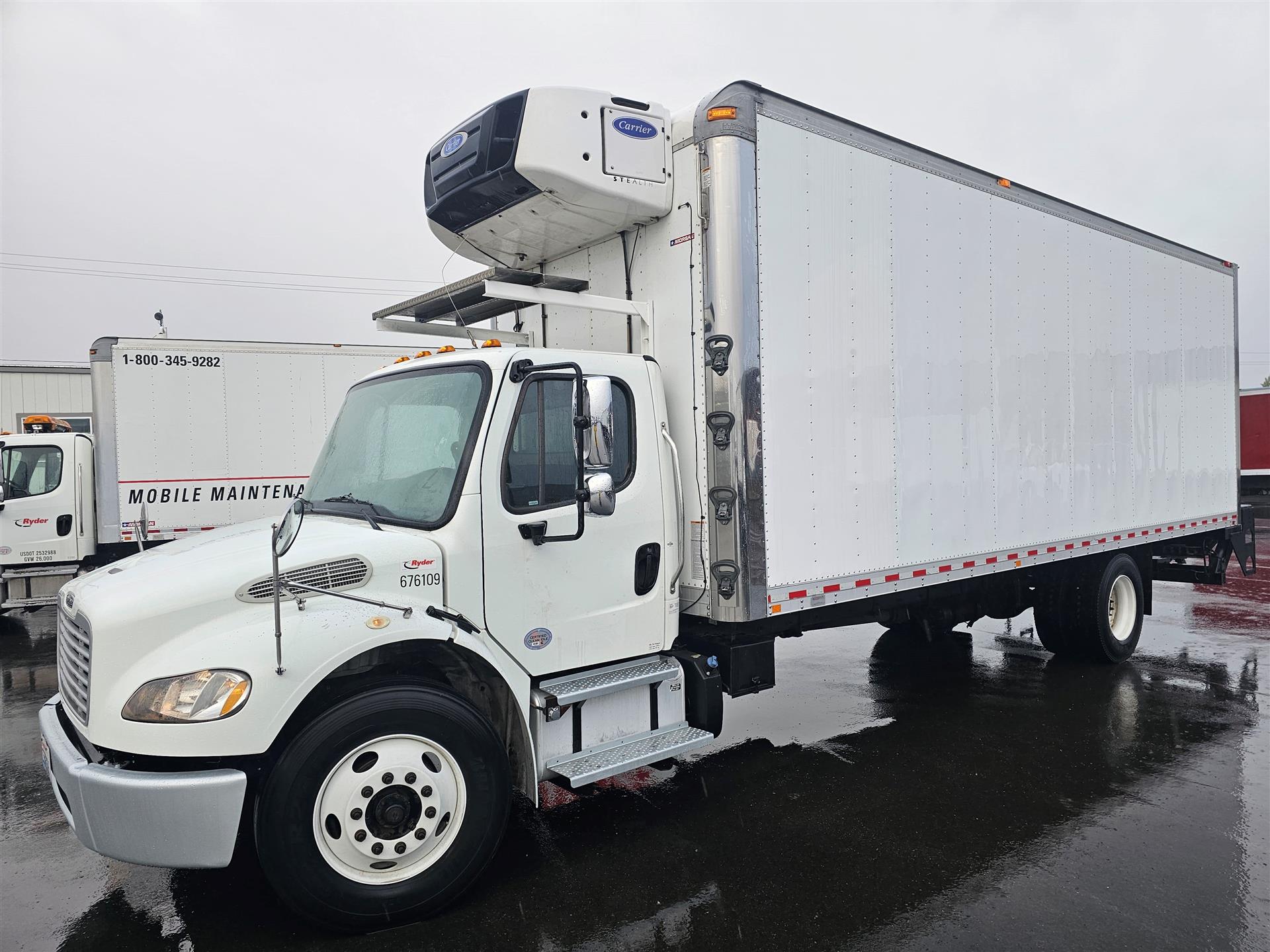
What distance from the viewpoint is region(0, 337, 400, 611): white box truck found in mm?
10602

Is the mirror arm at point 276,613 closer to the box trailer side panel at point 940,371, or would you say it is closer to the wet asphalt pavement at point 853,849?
the wet asphalt pavement at point 853,849

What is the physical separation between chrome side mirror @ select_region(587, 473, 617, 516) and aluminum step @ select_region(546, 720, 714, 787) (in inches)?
50.8

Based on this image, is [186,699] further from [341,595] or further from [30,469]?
[30,469]

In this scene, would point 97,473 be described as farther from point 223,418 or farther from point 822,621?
point 822,621

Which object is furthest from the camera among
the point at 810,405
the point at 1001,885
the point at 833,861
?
the point at 810,405

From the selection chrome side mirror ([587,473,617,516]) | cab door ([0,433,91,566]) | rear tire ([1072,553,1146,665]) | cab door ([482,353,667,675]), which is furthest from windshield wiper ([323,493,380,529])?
cab door ([0,433,91,566])

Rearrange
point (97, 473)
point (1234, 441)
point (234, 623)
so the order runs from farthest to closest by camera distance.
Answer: point (97, 473) → point (1234, 441) → point (234, 623)

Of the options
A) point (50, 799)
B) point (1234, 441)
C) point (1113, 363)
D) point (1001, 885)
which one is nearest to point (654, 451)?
point (1001, 885)

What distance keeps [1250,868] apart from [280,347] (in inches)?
459

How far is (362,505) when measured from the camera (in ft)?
14.0

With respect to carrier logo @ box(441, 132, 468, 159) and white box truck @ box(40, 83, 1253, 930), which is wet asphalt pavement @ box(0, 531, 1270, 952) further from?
carrier logo @ box(441, 132, 468, 159)

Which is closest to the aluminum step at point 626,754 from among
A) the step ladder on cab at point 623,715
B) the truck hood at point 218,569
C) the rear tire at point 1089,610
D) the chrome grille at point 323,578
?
the step ladder on cab at point 623,715

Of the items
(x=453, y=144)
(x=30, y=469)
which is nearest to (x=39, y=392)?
(x=30, y=469)

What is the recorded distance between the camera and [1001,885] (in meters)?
→ 4.04
